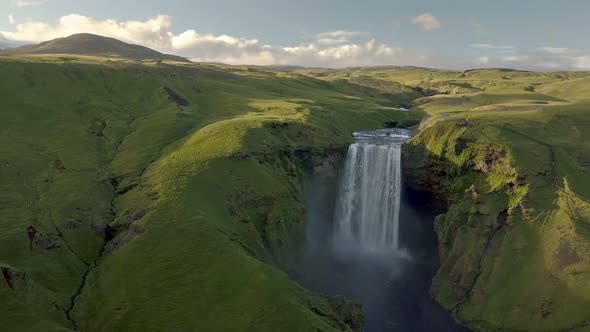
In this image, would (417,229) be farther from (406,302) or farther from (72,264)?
(72,264)

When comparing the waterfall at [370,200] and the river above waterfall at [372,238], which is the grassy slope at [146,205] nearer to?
the river above waterfall at [372,238]

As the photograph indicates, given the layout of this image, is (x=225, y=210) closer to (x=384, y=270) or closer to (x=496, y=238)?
(x=384, y=270)

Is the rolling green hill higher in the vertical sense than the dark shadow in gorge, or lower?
higher

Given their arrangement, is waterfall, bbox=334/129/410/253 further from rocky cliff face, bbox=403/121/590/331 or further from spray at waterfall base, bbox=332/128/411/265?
rocky cliff face, bbox=403/121/590/331

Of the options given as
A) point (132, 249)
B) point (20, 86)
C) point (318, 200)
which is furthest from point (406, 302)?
point (20, 86)

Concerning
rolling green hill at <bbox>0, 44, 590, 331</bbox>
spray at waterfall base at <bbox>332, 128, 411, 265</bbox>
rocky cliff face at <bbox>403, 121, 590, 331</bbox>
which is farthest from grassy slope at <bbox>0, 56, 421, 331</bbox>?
rocky cliff face at <bbox>403, 121, 590, 331</bbox>
